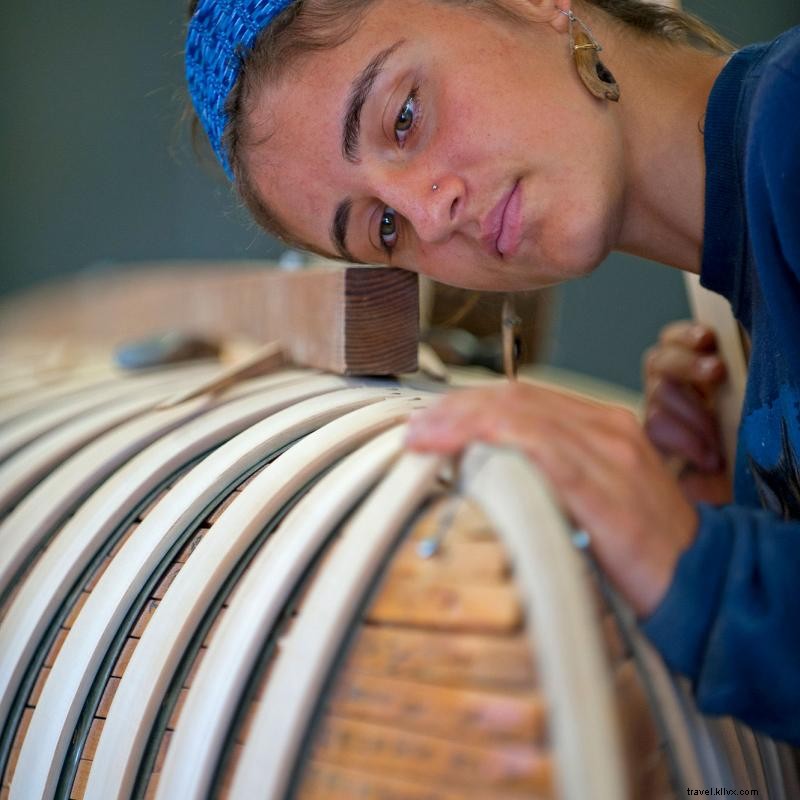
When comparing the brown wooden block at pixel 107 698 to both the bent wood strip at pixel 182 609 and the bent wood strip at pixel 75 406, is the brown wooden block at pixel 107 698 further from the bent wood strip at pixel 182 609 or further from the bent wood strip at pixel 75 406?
the bent wood strip at pixel 75 406

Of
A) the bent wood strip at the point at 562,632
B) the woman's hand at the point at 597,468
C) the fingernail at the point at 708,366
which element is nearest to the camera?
the bent wood strip at the point at 562,632

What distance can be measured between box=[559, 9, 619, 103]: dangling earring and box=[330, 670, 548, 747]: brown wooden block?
0.75m

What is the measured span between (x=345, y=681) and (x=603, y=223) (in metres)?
0.67

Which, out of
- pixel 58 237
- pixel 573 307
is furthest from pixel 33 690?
pixel 58 237

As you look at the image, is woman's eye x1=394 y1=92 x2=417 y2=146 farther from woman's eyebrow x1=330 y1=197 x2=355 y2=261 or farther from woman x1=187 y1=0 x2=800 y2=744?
woman's eyebrow x1=330 y1=197 x2=355 y2=261

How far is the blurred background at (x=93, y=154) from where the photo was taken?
442 cm

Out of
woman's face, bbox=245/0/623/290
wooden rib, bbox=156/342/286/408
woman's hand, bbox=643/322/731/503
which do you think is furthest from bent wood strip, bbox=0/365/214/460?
woman's hand, bbox=643/322/731/503

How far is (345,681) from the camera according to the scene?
0.58 meters

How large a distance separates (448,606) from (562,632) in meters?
0.07

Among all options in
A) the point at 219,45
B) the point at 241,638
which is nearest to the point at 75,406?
the point at 219,45

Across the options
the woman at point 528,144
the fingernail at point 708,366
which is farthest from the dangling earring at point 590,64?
the fingernail at point 708,366

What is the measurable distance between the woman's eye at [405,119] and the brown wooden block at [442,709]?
0.66 m

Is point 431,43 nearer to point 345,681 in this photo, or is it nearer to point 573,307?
point 345,681

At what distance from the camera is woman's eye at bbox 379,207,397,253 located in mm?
1188
